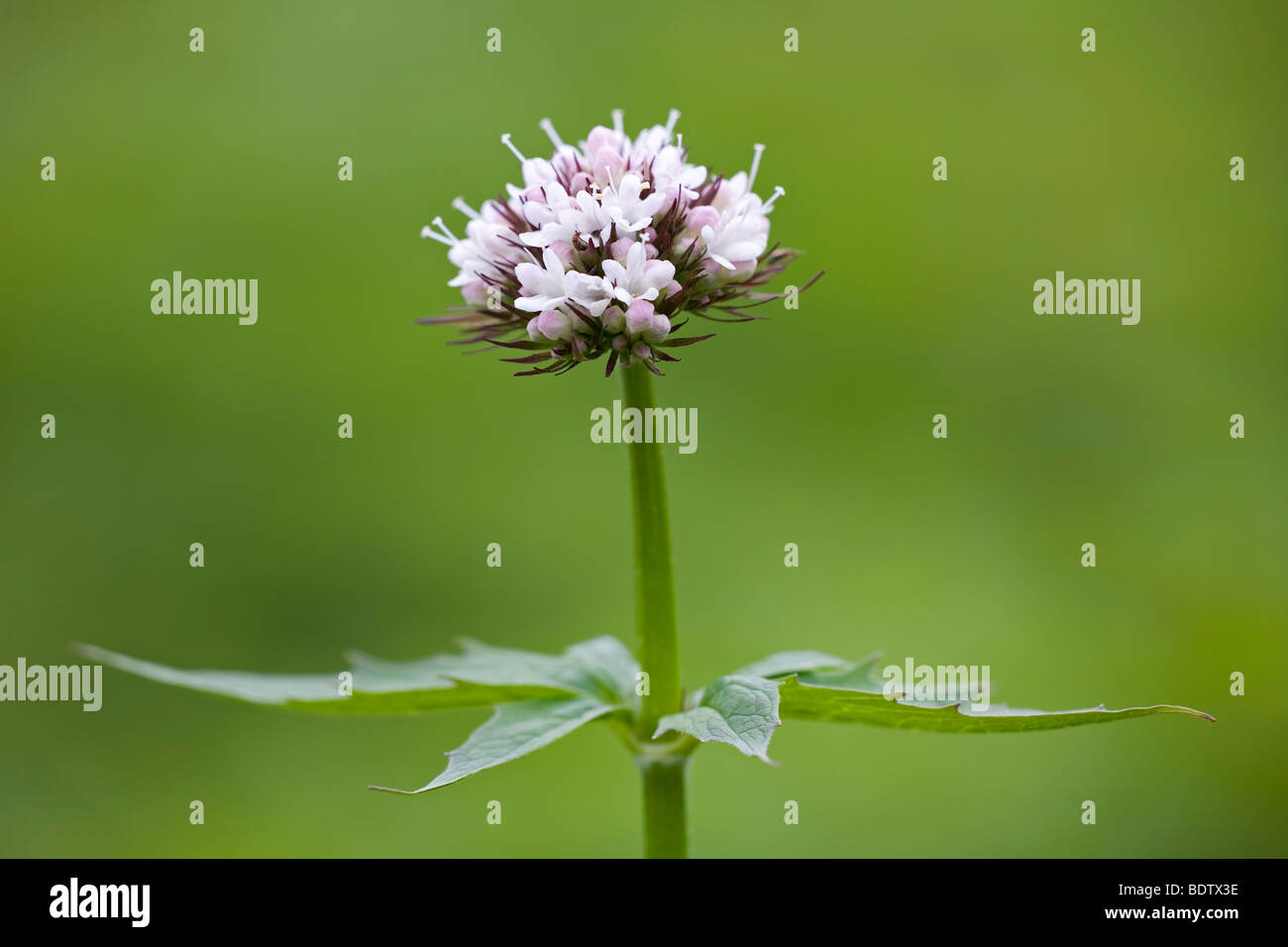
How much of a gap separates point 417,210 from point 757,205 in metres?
6.67

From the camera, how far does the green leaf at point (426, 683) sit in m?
3.41

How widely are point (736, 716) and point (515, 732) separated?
63 centimetres

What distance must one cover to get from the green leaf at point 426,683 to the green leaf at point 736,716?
484 millimetres

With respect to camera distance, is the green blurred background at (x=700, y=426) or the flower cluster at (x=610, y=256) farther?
the green blurred background at (x=700, y=426)

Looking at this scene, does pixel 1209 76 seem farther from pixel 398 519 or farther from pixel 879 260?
pixel 398 519

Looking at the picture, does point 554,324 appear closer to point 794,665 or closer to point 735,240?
point 735,240

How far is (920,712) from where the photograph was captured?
124 inches

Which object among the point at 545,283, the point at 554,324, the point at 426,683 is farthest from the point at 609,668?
the point at 545,283

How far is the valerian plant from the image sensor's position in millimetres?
3238
